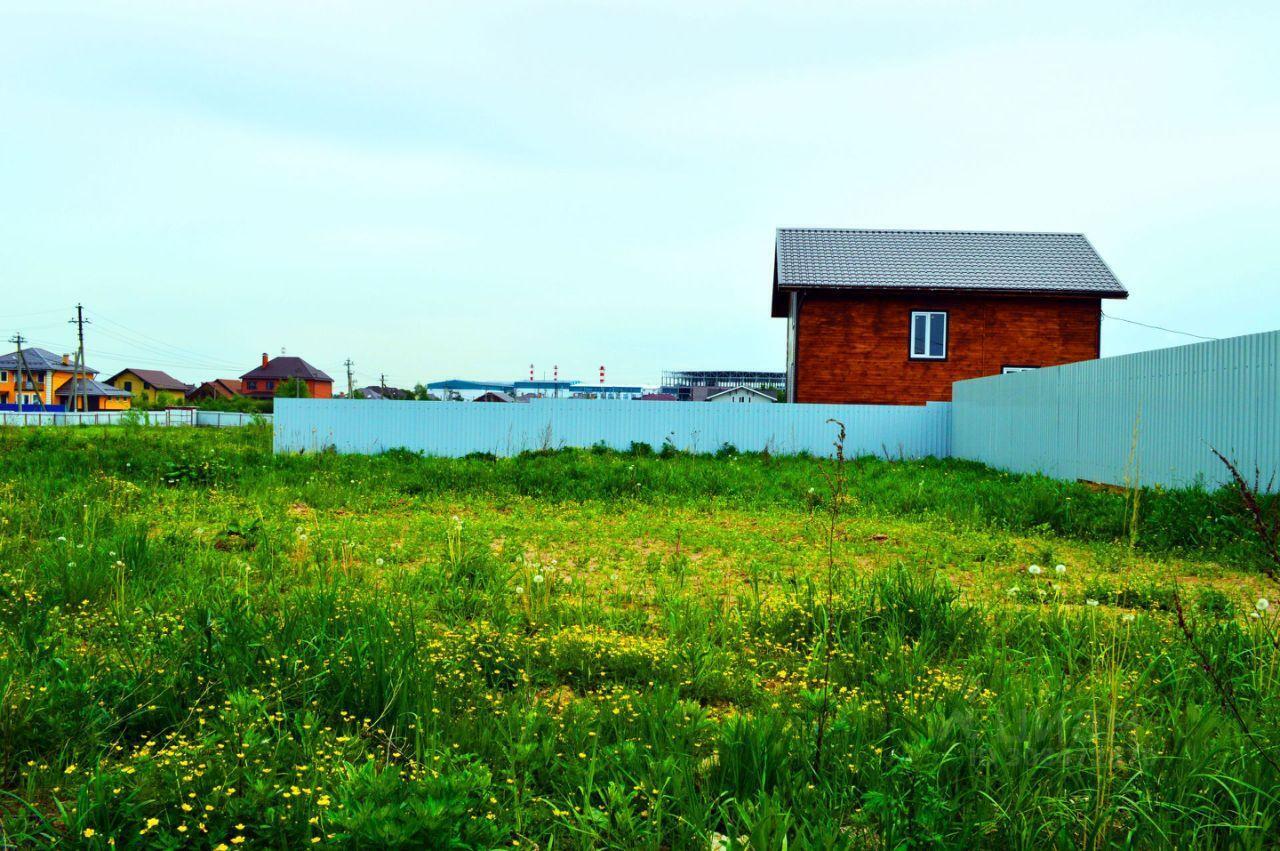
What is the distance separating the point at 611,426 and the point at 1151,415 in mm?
10437

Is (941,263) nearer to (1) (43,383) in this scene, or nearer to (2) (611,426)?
(2) (611,426)

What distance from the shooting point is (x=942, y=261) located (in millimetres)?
22516

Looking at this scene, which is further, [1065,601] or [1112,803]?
[1065,601]

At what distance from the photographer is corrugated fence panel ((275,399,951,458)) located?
17.5 m

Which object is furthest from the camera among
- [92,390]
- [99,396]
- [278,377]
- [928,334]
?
[278,377]

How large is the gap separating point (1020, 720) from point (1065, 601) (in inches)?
118

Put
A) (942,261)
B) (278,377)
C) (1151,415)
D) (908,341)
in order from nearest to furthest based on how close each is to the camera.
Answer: (1151,415) < (908,341) < (942,261) < (278,377)

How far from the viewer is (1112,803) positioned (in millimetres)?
2285

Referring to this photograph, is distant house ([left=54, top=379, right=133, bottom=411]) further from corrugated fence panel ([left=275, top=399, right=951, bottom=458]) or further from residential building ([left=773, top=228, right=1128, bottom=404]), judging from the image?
residential building ([left=773, top=228, right=1128, bottom=404])

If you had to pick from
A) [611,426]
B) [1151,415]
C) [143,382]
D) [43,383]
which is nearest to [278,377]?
[143,382]

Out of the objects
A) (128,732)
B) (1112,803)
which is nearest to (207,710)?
(128,732)

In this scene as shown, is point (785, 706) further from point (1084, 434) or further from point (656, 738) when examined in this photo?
point (1084, 434)

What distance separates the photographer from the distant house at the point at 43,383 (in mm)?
85688

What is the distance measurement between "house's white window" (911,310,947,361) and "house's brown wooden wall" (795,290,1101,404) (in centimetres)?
13
